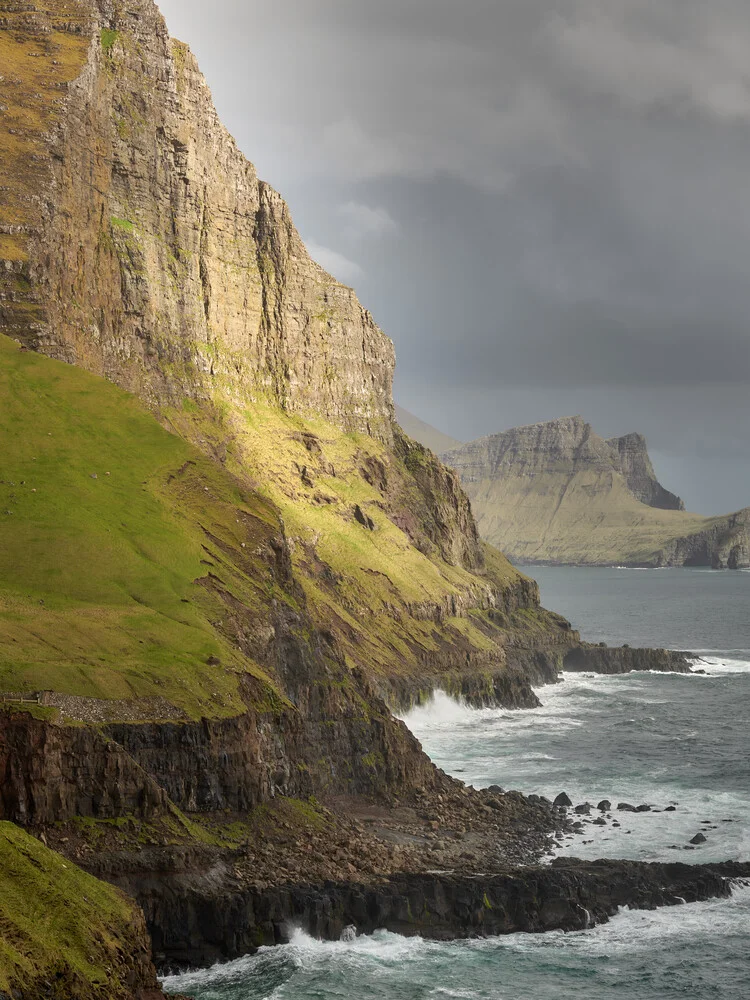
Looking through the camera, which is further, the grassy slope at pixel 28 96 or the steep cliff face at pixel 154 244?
the steep cliff face at pixel 154 244

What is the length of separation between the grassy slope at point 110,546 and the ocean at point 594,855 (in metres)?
18.4

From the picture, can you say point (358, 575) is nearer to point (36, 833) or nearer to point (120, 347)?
point (120, 347)

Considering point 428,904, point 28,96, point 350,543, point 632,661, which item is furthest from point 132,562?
point 632,661

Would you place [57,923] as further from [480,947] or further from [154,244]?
[154,244]

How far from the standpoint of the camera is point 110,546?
282 ft

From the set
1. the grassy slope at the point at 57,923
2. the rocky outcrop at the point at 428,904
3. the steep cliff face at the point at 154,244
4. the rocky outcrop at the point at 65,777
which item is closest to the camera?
the grassy slope at the point at 57,923

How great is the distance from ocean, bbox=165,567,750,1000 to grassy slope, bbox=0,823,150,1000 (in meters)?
10.6

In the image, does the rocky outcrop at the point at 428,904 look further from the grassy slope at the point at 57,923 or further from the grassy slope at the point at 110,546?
the grassy slope at the point at 110,546

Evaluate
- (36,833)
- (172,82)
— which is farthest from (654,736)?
(172,82)

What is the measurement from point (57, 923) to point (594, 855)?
152 feet

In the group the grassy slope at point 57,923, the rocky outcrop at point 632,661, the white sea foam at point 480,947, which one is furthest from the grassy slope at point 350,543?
the grassy slope at point 57,923

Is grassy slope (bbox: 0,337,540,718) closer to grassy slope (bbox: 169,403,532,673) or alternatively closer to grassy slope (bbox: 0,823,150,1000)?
grassy slope (bbox: 169,403,532,673)

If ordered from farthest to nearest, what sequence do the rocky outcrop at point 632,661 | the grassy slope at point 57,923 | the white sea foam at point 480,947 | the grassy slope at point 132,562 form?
the rocky outcrop at point 632,661, the grassy slope at point 132,562, the white sea foam at point 480,947, the grassy slope at point 57,923

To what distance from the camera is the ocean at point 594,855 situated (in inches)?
2393
